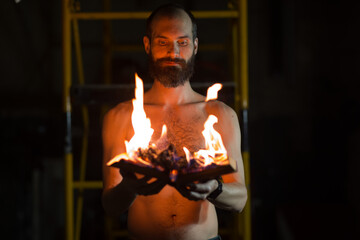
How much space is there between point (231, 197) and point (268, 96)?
3.07 meters

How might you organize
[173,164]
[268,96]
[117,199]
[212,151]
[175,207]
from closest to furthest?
[173,164]
[212,151]
[117,199]
[175,207]
[268,96]

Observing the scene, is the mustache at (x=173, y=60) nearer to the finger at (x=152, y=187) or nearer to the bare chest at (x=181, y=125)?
the bare chest at (x=181, y=125)

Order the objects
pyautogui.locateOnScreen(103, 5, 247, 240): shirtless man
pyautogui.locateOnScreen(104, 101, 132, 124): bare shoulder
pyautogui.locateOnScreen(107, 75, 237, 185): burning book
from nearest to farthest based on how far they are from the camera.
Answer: pyautogui.locateOnScreen(107, 75, 237, 185): burning book
pyautogui.locateOnScreen(103, 5, 247, 240): shirtless man
pyautogui.locateOnScreen(104, 101, 132, 124): bare shoulder

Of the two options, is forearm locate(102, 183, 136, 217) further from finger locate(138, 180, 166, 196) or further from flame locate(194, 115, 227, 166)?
flame locate(194, 115, 227, 166)

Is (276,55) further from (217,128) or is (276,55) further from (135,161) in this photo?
(135,161)

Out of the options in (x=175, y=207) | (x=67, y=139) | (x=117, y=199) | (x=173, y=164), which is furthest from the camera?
(x=67, y=139)

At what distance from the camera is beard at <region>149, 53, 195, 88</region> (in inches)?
85.5

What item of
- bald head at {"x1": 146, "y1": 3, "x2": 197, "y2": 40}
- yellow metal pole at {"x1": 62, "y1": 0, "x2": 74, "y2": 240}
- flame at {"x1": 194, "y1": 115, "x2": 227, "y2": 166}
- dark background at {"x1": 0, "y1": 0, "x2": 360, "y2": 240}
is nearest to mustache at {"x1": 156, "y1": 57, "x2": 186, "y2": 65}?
bald head at {"x1": 146, "y1": 3, "x2": 197, "y2": 40}

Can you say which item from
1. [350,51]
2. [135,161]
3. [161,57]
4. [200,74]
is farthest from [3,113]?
[350,51]

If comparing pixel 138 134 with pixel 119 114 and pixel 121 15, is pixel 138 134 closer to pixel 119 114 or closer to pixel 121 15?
pixel 119 114

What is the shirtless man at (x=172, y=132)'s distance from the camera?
2104 mm

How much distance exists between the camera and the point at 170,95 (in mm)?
2312

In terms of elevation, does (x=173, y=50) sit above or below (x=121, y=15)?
below

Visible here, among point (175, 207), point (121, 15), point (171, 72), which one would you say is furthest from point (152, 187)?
point (121, 15)
